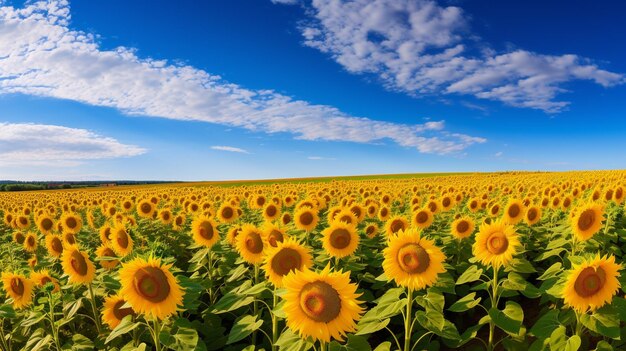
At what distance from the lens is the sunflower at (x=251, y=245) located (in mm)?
6176

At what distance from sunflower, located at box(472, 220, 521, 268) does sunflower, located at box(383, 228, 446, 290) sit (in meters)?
1.40

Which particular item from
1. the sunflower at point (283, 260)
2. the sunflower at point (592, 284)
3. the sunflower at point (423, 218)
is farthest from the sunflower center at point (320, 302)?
the sunflower at point (423, 218)

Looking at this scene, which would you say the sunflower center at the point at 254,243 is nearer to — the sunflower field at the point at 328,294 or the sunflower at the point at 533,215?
the sunflower field at the point at 328,294

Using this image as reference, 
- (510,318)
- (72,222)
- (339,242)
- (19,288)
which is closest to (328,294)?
(510,318)

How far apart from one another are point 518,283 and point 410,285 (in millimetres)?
1815

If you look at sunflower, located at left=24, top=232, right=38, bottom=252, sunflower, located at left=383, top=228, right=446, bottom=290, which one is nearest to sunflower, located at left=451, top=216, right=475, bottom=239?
sunflower, located at left=383, top=228, right=446, bottom=290

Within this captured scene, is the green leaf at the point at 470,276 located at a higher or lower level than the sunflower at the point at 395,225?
lower

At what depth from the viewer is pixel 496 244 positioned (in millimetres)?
5746

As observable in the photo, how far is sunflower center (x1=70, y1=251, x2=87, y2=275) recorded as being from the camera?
5777 mm

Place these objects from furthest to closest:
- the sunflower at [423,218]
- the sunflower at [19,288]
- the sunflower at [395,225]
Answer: the sunflower at [423,218] → the sunflower at [395,225] → the sunflower at [19,288]

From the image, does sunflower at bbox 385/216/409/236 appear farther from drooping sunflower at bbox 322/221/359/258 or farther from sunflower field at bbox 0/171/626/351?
drooping sunflower at bbox 322/221/359/258

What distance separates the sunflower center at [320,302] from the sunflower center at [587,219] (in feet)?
17.6

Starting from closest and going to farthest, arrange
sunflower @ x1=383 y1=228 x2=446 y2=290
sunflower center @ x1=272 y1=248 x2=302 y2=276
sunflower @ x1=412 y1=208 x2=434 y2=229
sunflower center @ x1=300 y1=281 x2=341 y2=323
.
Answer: sunflower center @ x1=300 y1=281 x2=341 y2=323
sunflower @ x1=383 y1=228 x2=446 y2=290
sunflower center @ x1=272 y1=248 x2=302 y2=276
sunflower @ x1=412 y1=208 x2=434 y2=229

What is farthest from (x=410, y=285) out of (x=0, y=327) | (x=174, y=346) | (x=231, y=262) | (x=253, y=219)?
(x=253, y=219)
